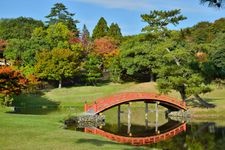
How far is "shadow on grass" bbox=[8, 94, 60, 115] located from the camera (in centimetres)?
5171

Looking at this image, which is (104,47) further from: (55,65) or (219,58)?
(219,58)

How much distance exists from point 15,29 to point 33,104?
3940cm

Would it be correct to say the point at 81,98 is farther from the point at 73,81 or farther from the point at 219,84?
the point at 219,84

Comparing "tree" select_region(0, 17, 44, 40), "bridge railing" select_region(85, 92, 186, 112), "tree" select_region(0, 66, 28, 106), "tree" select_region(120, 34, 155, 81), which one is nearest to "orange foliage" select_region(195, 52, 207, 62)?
"bridge railing" select_region(85, 92, 186, 112)

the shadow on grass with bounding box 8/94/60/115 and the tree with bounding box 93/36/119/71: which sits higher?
the tree with bounding box 93/36/119/71

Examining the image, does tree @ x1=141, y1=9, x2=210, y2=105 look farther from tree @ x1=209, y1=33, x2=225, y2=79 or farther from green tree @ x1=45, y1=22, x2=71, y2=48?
green tree @ x1=45, y1=22, x2=71, y2=48

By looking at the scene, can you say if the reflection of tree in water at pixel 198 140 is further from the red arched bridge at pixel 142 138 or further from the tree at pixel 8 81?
the tree at pixel 8 81

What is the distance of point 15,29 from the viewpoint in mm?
91188

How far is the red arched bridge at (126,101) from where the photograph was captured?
40.3 meters

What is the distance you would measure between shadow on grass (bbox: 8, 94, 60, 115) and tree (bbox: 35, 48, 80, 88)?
5.48 metres

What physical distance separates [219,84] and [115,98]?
24749 millimetres

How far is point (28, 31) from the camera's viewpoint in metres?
93.8

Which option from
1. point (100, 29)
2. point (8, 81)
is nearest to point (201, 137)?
point (8, 81)

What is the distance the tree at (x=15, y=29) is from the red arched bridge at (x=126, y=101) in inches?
2003
